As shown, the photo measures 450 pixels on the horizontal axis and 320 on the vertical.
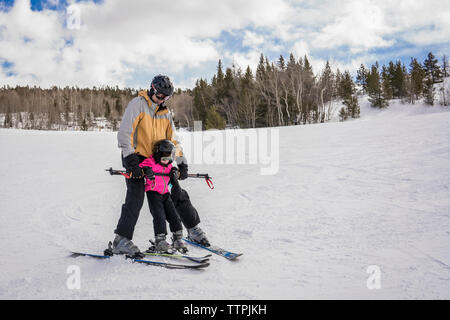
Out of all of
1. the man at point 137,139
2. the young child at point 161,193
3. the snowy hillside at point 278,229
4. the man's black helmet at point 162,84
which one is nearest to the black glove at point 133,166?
the man at point 137,139

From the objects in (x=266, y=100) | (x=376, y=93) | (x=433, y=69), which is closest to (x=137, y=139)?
(x=266, y=100)

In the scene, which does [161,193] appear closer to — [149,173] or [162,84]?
[149,173]

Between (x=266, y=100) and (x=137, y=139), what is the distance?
43790 millimetres

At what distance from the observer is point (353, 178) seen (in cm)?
630

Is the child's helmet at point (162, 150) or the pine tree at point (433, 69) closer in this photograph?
the child's helmet at point (162, 150)

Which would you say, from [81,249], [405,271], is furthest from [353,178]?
[81,249]

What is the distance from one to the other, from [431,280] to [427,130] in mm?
9770

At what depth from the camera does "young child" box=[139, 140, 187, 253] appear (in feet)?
10.2

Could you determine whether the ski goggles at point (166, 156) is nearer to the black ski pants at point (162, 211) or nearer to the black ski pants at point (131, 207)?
the black ski pants at point (131, 207)

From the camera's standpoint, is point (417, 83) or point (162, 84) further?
point (417, 83)

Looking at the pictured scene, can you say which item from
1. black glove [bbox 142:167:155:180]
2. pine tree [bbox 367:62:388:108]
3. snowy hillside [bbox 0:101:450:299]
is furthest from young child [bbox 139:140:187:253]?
pine tree [bbox 367:62:388:108]

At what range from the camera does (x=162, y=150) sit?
318cm

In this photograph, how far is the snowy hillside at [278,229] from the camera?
2.41 meters

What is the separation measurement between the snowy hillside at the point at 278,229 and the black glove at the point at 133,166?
2.95ft
